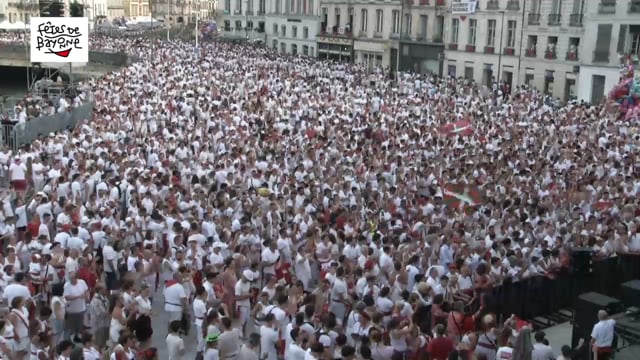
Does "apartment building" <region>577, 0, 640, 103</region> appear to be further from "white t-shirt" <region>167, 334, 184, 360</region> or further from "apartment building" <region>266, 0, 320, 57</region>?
"white t-shirt" <region>167, 334, 184, 360</region>

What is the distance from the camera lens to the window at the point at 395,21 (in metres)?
59.5

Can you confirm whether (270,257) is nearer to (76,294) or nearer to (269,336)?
(269,336)

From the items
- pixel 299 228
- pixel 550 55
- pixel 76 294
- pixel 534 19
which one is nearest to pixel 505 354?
pixel 299 228

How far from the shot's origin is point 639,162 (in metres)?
20.9

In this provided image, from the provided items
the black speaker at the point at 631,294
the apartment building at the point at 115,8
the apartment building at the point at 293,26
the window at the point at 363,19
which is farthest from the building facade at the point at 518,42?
the apartment building at the point at 115,8

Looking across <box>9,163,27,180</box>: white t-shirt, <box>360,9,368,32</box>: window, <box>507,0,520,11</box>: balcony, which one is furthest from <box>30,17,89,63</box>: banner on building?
<box>360,9,368,32</box>: window

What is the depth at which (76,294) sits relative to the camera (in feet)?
35.0

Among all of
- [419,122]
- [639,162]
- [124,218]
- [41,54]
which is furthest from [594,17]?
[124,218]

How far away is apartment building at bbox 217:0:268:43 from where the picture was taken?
269 feet

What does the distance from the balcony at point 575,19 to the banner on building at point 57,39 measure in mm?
27290

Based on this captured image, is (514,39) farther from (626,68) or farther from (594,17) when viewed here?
(626,68)

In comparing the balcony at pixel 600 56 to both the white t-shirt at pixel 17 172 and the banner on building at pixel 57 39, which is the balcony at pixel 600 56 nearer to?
the banner on building at pixel 57 39

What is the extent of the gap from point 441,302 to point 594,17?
35.4 meters

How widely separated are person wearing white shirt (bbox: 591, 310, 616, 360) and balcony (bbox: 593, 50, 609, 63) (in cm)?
3308
